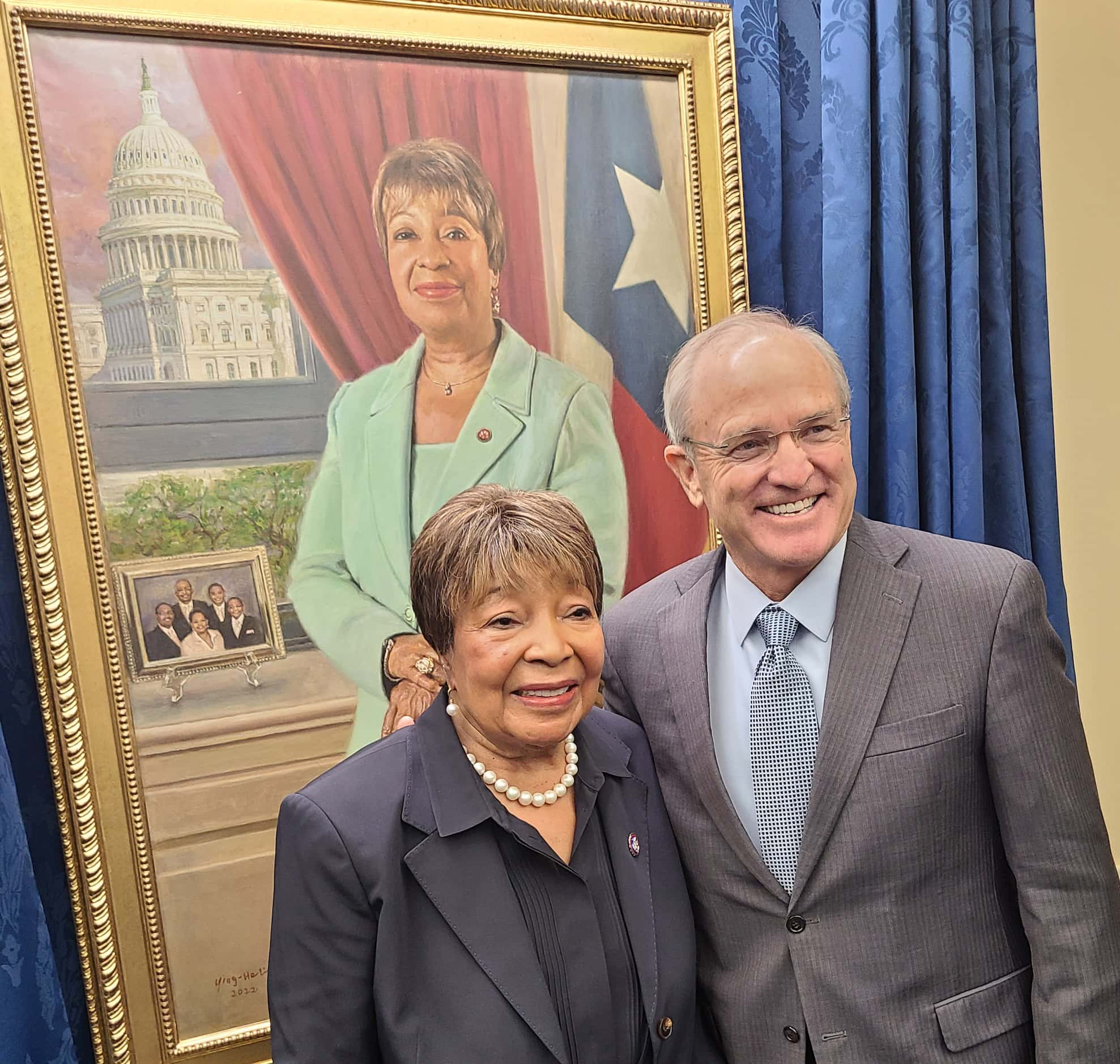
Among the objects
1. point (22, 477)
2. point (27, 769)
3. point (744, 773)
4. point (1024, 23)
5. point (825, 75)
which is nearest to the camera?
point (744, 773)

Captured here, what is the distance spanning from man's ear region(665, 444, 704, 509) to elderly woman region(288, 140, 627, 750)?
1.47 feet

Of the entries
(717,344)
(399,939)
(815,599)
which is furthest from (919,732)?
(399,939)

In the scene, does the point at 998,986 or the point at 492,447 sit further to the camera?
the point at 492,447

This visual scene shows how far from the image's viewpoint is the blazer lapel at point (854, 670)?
1364mm

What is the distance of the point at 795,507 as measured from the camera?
4.66 ft

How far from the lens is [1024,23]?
2.27 metres

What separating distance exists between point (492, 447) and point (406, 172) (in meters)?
0.49

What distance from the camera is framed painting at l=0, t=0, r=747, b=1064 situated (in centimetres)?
159

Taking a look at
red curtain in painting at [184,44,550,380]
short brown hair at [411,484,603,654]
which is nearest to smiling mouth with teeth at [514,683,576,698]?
short brown hair at [411,484,603,654]

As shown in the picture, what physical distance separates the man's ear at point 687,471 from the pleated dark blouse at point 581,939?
48 cm

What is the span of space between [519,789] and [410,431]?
730mm

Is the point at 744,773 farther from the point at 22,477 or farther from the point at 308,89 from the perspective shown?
the point at 308,89

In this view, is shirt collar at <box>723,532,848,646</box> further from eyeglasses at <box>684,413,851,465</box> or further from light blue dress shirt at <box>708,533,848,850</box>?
eyeglasses at <box>684,413,851,465</box>

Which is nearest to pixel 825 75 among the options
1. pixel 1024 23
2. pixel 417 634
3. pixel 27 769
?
pixel 1024 23
